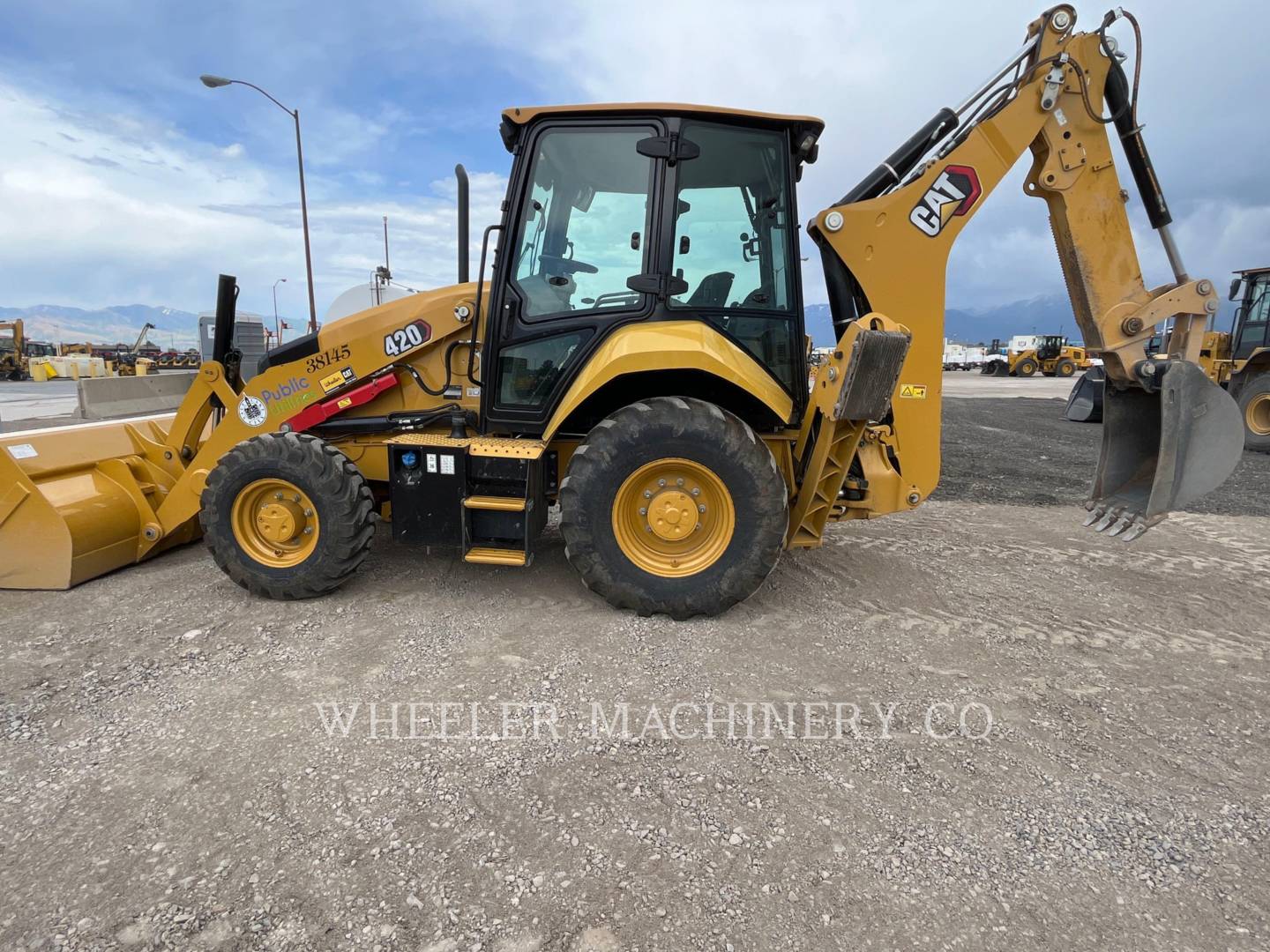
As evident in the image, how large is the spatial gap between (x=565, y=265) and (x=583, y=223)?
0.89 feet

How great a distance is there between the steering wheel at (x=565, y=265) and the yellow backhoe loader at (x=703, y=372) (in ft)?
0.04

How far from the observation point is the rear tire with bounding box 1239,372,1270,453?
11672 mm

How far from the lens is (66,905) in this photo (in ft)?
6.33

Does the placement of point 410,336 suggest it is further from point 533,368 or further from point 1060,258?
point 1060,258

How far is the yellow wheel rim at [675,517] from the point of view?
12.6 ft

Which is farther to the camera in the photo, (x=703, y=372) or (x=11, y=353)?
(x=11, y=353)

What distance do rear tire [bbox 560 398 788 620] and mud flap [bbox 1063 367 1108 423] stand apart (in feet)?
45.5

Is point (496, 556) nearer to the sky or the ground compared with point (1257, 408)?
nearer to the ground

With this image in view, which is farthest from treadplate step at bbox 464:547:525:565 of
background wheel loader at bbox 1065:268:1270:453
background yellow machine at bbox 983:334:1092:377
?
background yellow machine at bbox 983:334:1092:377

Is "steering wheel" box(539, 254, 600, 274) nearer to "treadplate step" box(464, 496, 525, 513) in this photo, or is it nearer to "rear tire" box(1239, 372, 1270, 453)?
"treadplate step" box(464, 496, 525, 513)

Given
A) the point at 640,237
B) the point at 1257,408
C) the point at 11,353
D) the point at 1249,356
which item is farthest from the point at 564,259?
the point at 11,353

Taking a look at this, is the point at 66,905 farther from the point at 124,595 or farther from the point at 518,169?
the point at 518,169

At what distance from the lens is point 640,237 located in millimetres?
3887

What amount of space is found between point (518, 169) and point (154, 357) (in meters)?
39.2
